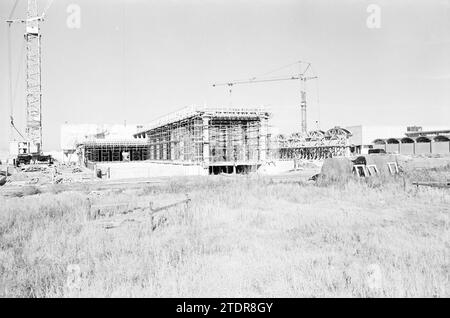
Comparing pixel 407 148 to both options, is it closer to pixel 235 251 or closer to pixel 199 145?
pixel 199 145

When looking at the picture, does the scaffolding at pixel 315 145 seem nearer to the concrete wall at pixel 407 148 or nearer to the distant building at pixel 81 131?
the concrete wall at pixel 407 148

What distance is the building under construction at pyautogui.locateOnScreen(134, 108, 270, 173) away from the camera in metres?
36.8

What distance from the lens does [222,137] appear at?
1544 inches

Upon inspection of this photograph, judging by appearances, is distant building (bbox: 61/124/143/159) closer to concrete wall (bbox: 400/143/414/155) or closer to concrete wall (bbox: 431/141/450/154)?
concrete wall (bbox: 400/143/414/155)

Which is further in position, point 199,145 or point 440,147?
point 440,147

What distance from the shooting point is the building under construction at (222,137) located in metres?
36.8

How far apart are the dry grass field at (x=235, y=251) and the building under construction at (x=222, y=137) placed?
2280 centimetres

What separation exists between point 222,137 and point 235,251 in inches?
1239

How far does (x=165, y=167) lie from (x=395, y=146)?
4671 cm

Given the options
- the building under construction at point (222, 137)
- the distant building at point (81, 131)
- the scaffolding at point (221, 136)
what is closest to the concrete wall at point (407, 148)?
the building under construction at point (222, 137)

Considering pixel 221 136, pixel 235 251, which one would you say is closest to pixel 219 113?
pixel 221 136

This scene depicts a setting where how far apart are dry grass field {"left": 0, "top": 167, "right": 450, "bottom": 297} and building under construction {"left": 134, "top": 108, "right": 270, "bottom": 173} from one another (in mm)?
22798
